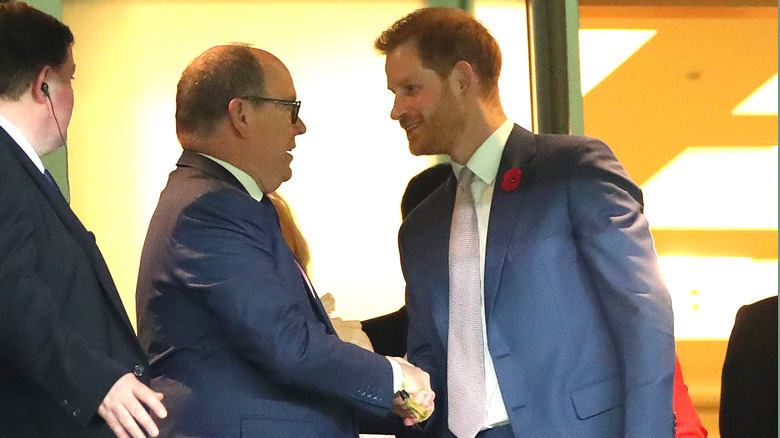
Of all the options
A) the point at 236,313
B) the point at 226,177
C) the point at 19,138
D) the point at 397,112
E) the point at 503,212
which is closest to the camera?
the point at 19,138

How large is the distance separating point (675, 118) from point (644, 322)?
7.11 meters

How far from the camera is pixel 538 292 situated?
119 inches

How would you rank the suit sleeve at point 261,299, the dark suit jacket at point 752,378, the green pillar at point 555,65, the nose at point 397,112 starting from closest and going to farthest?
the suit sleeve at point 261,299 → the nose at point 397,112 → the dark suit jacket at point 752,378 → the green pillar at point 555,65

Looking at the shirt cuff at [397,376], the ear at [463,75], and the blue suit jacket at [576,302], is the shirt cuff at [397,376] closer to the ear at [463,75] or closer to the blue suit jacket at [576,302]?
the blue suit jacket at [576,302]

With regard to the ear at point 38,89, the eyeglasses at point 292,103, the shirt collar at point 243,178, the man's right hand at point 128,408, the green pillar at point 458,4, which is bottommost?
the man's right hand at point 128,408

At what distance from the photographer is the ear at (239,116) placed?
2.93 metres

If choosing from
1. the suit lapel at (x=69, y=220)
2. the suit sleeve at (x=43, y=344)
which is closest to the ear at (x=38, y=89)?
the suit lapel at (x=69, y=220)

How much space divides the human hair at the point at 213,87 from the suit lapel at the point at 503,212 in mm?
684

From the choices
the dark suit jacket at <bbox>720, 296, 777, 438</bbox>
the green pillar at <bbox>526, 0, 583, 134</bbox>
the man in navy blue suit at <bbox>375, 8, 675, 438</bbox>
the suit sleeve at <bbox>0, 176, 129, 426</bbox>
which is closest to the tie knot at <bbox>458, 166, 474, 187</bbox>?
the man in navy blue suit at <bbox>375, 8, 675, 438</bbox>

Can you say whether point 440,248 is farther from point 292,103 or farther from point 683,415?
point 683,415

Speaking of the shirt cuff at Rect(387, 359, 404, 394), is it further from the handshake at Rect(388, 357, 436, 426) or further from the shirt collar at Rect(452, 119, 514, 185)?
the shirt collar at Rect(452, 119, 514, 185)

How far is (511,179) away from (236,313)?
867 millimetres

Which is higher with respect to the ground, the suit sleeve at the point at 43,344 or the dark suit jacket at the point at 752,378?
the suit sleeve at the point at 43,344

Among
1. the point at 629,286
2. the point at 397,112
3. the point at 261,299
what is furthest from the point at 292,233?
the point at 629,286
